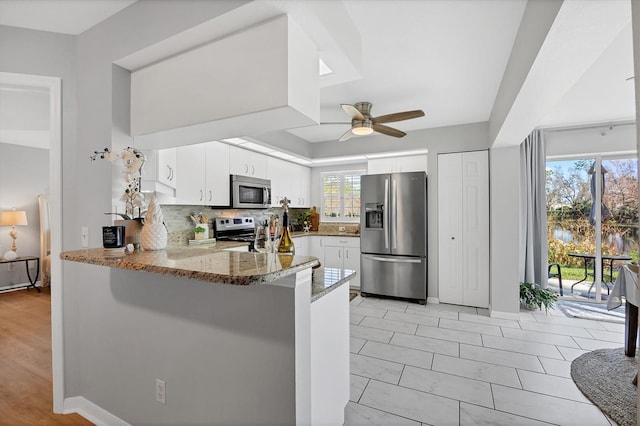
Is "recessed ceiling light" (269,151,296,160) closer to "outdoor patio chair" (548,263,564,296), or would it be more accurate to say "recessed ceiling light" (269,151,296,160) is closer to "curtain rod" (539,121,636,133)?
"curtain rod" (539,121,636,133)

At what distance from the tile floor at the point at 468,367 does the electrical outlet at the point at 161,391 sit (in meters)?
1.10

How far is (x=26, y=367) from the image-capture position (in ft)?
8.35

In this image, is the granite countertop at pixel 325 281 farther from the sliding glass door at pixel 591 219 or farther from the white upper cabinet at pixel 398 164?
the sliding glass door at pixel 591 219

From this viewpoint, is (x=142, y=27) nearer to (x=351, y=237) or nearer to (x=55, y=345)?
(x=55, y=345)

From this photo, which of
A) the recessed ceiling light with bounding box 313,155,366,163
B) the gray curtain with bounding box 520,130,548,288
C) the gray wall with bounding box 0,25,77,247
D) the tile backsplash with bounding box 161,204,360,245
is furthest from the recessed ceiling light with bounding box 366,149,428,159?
the gray wall with bounding box 0,25,77,247

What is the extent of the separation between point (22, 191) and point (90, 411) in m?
5.28

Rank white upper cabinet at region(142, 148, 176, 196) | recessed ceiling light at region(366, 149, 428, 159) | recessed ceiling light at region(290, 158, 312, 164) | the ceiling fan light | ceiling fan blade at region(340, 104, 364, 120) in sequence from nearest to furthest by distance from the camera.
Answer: white upper cabinet at region(142, 148, 176, 196) → ceiling fan blade at region(340, 104, 364, 120) → the ceiling fan light → recessed ceiling light at region(366, 149, 428, 159) → recessed ceiling light at region(290, 158, 312, 164)

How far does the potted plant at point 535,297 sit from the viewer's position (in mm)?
3891

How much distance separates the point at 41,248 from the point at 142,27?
5714 millimetres

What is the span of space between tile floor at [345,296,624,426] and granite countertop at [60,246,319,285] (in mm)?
1342

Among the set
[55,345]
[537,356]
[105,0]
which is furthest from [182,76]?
[537,356]

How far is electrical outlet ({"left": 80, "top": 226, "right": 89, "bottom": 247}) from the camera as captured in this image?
1.90 metres


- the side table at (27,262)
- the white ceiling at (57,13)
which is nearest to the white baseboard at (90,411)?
the white ceiling at (57,13)

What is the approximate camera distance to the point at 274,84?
1381 millimetres
